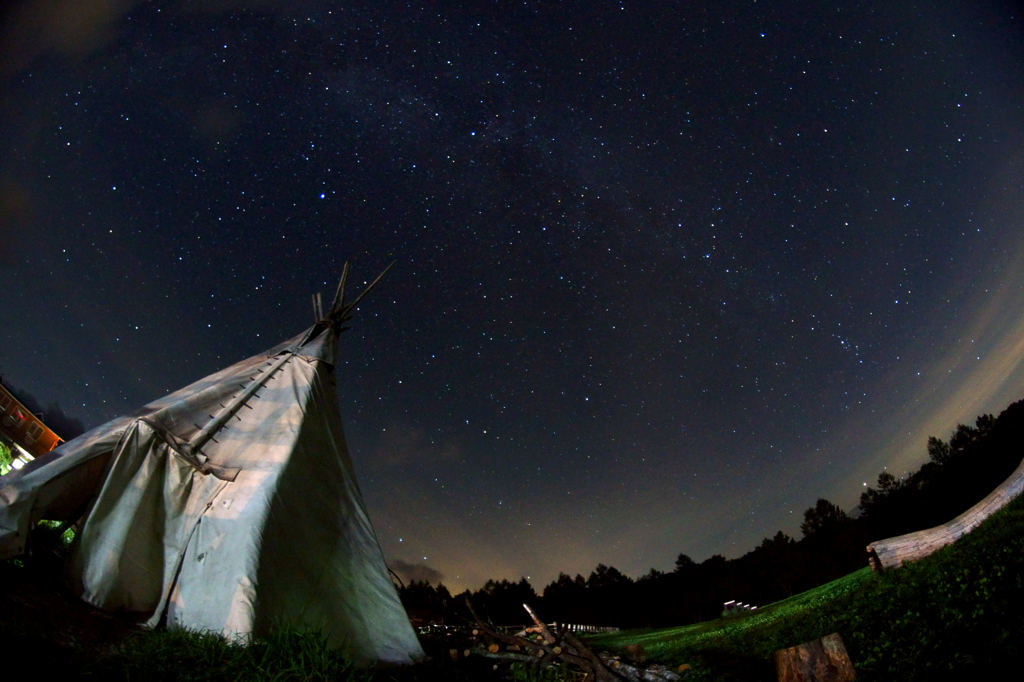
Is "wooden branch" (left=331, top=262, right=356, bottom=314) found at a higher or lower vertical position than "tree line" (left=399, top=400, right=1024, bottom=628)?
higher

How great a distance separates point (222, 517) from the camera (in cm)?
550

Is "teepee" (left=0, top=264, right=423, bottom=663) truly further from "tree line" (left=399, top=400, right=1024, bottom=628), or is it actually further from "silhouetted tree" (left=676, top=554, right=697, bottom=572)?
"silhouetted tree" (left=676, top=554, right=697, bottom=572)

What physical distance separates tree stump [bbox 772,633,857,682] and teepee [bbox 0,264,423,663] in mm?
4078

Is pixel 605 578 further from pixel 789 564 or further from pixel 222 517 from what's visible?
pixel 222 517

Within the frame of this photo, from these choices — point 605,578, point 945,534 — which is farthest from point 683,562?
point 945,534

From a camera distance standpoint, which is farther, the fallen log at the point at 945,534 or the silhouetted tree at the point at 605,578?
the silhouetted tree at the point at 605,578

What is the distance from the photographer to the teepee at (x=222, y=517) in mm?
4887

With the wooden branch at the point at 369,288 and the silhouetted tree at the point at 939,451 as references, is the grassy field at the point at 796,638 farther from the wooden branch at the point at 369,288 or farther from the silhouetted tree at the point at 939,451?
the silhouetted tree at the point at 939,451

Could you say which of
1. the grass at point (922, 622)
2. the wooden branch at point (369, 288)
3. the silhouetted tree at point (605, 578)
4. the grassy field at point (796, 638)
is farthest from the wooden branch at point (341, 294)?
the silhouetted tree at point (605, 578)

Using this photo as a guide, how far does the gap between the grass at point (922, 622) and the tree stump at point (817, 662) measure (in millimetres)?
496

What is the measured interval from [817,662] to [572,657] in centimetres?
309

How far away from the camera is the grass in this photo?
4.52m

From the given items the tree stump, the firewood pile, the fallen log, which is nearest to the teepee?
the firewood pile

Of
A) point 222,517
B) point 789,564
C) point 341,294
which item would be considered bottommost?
point 789,564
